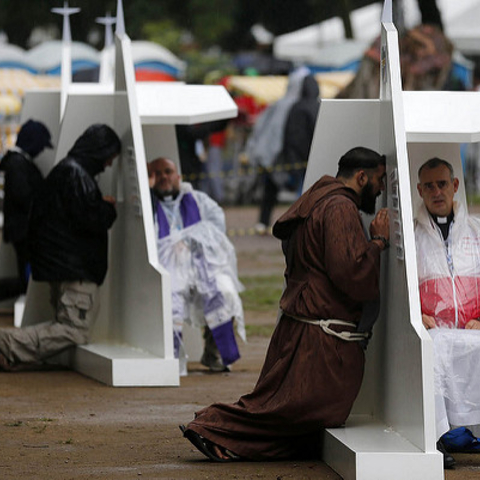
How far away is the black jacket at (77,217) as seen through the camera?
10859mm

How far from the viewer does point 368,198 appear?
802 cm

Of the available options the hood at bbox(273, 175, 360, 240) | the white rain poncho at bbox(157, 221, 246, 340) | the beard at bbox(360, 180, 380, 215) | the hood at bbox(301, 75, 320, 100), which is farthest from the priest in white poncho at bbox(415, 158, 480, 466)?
the hood at bbox(301, 75, 320, 100)

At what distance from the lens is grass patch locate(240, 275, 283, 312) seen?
15.7 metres

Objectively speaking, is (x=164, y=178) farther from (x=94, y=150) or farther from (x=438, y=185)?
(x=438, y=185)

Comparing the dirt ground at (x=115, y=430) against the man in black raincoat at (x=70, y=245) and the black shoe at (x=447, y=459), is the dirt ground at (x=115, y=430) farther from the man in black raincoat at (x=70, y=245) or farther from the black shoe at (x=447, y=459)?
the man in black raincoat at (x=70, y=245)

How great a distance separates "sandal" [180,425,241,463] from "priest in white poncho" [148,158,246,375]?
11.0ft

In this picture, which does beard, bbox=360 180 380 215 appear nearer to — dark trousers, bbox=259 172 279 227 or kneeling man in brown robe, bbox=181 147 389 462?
kneeling man in brown robe, bbox=181 147 389 462

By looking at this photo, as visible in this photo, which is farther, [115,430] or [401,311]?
[115,430]

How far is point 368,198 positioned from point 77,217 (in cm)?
343

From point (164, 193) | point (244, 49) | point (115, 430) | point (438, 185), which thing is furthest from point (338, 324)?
point (244, 49)

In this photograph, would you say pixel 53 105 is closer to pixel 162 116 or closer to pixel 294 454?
pixel 162 116

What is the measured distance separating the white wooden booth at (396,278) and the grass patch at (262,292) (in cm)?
697

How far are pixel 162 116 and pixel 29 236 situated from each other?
1355mm

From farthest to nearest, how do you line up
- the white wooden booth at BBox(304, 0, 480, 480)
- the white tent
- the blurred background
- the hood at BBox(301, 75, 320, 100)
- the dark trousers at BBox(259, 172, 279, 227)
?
the white tent → the blurred background → the dark trousers at BBox(259, 172, 279, 227) → the hood at BBox(301, 75, 320, 100) → the white wooden booth at BBox(304, 0, 480, 480)
